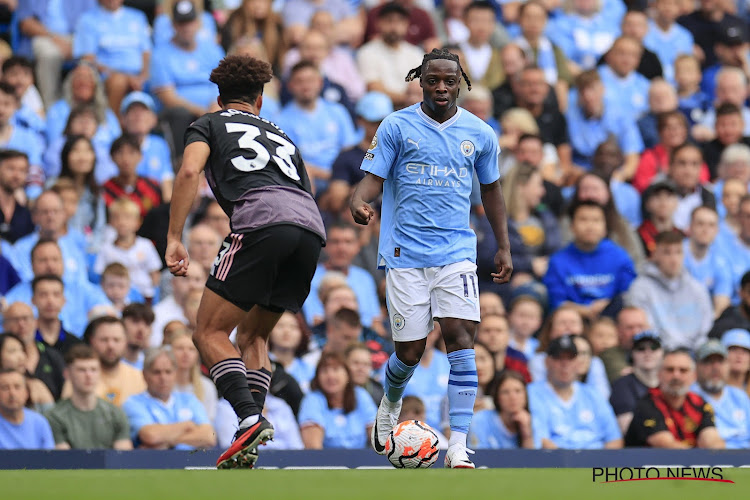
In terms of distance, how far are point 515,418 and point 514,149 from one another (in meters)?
3.97

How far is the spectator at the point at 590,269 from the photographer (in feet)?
42.4

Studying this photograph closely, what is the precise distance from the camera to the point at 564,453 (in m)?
9.95

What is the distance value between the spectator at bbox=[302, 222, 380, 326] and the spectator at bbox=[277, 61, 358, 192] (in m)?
1.40

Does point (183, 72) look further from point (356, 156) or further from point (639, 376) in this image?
point (639, 376)

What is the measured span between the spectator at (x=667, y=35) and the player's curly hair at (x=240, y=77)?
31.9ft

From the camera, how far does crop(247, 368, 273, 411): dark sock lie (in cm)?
772

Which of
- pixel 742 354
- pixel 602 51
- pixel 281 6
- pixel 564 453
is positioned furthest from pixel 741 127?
pixel 564 453

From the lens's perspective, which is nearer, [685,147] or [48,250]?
[48,250]

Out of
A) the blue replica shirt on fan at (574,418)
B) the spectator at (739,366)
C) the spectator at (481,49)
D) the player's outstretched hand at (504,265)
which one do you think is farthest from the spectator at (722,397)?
the spectator at (481,49)

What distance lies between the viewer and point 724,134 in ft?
49.7

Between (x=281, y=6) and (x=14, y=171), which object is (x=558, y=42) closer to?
(x=281, y=6)

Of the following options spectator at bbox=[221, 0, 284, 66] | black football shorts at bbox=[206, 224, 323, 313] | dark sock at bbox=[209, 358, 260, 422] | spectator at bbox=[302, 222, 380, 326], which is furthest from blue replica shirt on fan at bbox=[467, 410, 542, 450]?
spectator at bbox=[221, 0, 284, 66]

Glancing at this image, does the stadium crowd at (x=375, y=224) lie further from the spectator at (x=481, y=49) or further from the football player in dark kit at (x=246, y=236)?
the football player in dark kit at (x=246, y=236)

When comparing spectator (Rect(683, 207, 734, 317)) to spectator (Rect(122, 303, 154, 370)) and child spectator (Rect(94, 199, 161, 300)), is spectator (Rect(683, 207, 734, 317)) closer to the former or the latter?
child spectator (Rect(94, 199, 161, 300))
